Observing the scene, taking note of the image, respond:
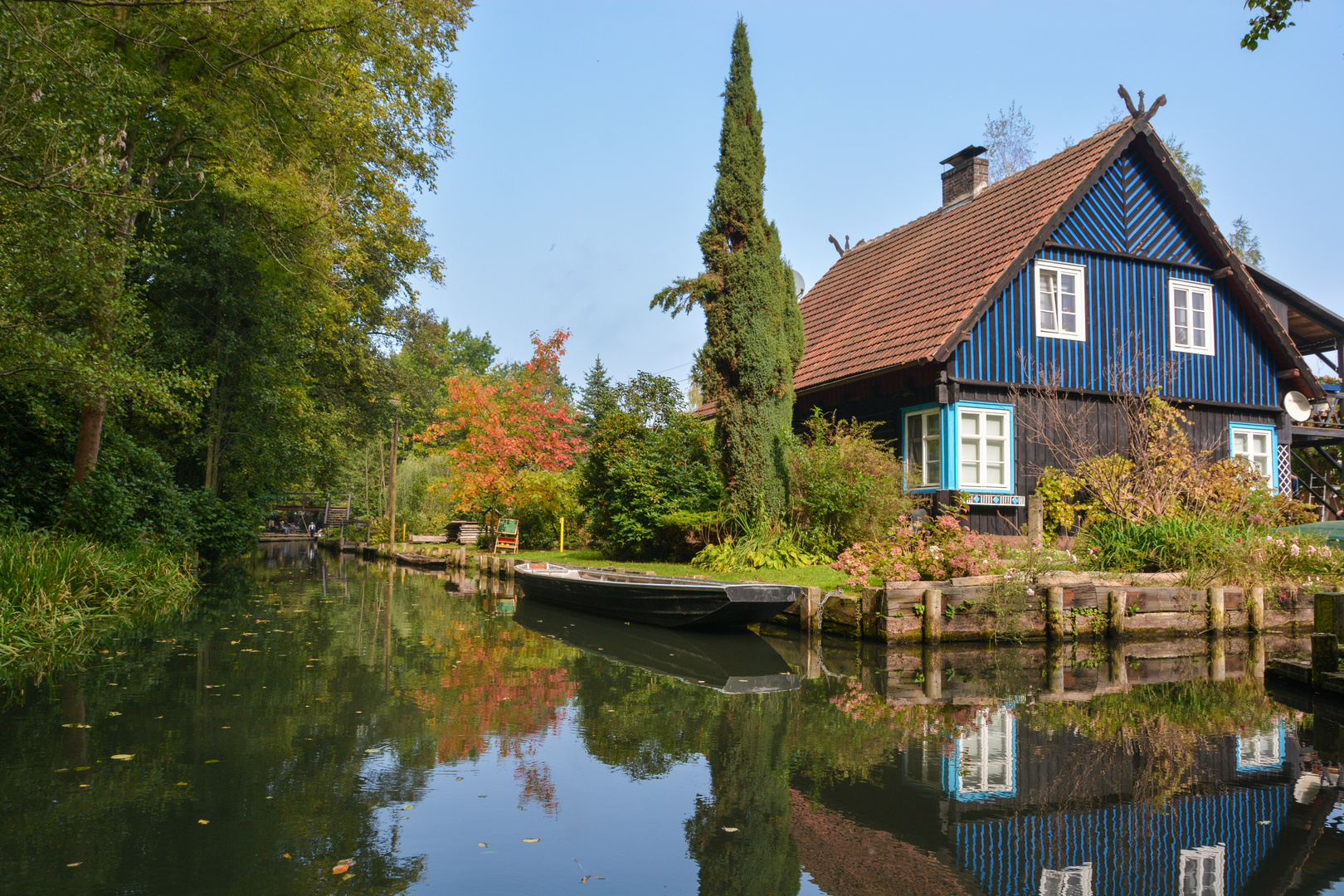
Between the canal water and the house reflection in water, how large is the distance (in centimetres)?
2

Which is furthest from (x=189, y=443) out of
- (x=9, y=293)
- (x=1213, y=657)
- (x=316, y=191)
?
(x=1213, y=657)

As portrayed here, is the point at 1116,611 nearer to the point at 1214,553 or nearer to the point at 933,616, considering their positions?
the point at 1214,553

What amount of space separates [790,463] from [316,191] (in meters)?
9.53

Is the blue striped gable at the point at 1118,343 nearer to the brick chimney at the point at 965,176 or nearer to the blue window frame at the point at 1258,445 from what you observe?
the blue window frame at the point at 1258,445

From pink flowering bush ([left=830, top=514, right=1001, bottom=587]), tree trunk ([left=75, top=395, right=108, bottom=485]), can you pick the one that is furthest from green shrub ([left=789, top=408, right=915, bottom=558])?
tree trunk ([left=75, top=395, right=108, bottom=485])

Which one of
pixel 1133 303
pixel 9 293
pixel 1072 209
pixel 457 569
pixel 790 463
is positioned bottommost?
pixel 457 569

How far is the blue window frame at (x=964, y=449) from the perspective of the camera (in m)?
16.8

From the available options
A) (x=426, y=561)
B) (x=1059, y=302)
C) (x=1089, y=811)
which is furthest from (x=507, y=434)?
(x=1089, y=811)

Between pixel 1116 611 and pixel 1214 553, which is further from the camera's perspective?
pixel 1214 553

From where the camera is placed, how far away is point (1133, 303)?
18750 mm

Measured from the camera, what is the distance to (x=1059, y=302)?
1817 cm

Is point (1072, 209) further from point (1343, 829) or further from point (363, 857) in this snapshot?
point (363, 857)

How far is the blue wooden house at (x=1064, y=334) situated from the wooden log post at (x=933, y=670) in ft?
20.9

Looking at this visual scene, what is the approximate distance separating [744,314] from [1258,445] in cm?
1264
